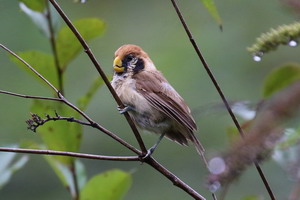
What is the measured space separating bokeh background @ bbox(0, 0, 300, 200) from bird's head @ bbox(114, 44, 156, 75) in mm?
1153

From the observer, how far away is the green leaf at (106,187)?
1.78 m

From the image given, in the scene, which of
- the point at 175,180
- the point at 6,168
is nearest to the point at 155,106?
the point at 6,168

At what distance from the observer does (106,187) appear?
70.7 inches

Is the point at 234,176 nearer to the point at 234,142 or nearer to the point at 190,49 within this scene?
the point at 234,142

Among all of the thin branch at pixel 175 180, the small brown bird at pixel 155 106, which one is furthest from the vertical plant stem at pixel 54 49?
the small brown bird at pixel 155 106

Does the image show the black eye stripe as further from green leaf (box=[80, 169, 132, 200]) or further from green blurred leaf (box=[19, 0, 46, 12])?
green leaf (box=[80, 169, 132, 200])

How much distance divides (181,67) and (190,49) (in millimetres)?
337

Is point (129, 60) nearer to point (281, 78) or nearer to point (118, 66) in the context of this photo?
point (118, 66)

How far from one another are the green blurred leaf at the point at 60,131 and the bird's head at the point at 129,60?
944 millimetres

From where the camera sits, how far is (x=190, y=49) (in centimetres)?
528

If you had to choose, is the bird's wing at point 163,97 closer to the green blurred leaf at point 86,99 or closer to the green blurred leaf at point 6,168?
the green blurred leaf at point 86,99

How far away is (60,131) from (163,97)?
2.74 ft

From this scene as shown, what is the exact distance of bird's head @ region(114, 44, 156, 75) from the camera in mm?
2834

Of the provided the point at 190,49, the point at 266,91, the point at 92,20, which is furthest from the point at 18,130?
the point at 266,91
